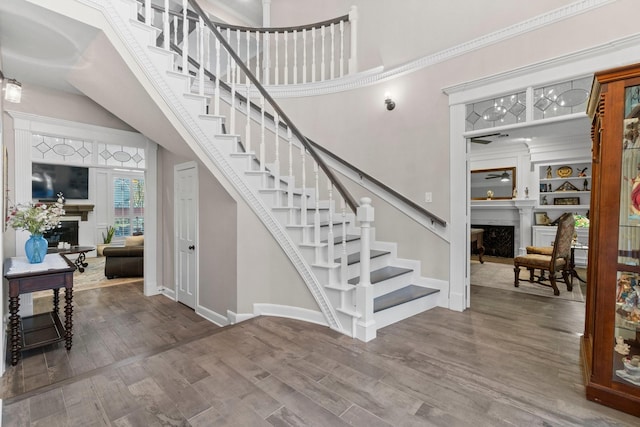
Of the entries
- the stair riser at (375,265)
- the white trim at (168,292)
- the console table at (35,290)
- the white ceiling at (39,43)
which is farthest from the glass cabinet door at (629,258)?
the white trim at (168,292)

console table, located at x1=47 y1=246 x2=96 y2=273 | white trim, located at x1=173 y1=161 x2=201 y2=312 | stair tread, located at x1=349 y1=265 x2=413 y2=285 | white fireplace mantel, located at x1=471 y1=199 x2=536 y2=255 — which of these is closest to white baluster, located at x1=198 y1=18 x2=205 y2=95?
white trim, located at x1=173 y1=161 x2=201 y2=312

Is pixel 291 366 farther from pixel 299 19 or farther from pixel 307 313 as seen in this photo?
pixel 299 19

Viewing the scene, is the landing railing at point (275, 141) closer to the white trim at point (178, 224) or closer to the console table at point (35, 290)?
the white trim at point (178, 224)

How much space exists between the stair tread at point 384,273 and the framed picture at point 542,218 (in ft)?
15.0

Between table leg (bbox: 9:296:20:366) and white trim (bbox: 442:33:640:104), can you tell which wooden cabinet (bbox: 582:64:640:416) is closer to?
white trim (bbox: 442:33:640:104)

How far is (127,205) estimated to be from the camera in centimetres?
927

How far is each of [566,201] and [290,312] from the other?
634 cm

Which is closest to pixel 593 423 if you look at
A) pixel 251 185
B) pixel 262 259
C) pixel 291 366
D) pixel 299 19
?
pixel 291 366

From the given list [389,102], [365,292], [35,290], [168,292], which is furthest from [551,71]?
[168,292]

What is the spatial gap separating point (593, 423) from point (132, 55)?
4.05 meters

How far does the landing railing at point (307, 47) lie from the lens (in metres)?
4.24

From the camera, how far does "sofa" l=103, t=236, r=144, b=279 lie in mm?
5828

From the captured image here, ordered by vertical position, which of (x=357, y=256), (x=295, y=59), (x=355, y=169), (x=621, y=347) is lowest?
(x=621, y=347)

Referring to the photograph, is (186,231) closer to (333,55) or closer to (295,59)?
(295,59)
